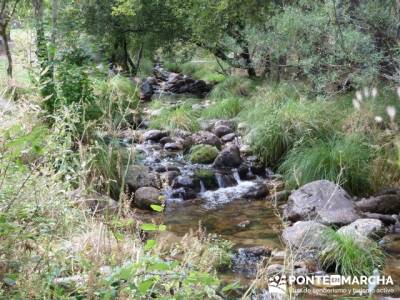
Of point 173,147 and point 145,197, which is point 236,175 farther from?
point 145,197

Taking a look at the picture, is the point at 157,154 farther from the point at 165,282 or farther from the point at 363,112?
the point at 165,282

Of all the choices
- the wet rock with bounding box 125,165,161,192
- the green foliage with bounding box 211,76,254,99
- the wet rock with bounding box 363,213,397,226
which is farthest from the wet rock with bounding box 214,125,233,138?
the wet rock with bounding box 363,213,397,226

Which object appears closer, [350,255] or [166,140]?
[350,255]

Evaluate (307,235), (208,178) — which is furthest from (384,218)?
(208,178)

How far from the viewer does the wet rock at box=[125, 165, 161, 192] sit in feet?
22.7

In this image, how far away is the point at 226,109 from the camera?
11.3 meters

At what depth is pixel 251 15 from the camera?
973 cm

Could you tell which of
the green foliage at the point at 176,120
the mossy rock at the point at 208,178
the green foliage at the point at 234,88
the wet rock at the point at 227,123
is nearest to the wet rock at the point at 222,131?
the wet rock at the point at 227,123

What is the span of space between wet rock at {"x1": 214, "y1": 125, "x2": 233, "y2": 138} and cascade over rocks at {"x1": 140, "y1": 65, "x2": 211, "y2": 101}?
5.18 m

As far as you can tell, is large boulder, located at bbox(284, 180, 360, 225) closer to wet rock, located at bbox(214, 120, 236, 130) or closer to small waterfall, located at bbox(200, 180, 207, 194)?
small waterfall, located at bbox(200, 180, 207, 194)

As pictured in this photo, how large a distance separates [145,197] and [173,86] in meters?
11.8

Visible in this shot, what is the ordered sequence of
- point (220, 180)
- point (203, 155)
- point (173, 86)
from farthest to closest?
point (173, 86)
point (203, 155)
point (220, 180)

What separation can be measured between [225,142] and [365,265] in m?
5.42

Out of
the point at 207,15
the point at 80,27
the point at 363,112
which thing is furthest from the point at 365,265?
the point at 80,27
